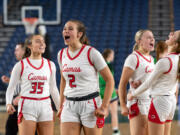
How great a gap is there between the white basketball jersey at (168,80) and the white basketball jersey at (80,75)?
624 millimetres

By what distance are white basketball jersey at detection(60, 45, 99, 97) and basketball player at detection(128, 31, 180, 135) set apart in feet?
1.84

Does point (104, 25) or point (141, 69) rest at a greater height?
point (104, 25)

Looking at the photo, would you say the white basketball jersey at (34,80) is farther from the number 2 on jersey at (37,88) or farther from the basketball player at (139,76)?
the basketball player at (139,76)

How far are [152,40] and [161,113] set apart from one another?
903 millimetres

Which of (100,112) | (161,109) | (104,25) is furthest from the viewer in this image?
(104,25)

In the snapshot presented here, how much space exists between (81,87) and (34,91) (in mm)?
883

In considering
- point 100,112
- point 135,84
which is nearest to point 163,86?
point 135,84

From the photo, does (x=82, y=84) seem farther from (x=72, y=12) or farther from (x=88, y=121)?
(x=72, y=12)

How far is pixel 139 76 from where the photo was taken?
12.5 ft

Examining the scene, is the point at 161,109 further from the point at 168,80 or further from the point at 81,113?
the point at 81,113

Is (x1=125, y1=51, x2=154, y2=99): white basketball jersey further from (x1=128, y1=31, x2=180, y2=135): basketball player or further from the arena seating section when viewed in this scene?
the arena seating section

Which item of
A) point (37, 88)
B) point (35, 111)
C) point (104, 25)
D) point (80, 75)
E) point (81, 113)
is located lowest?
point (35, 111)

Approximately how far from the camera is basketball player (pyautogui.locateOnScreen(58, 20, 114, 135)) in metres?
3.11

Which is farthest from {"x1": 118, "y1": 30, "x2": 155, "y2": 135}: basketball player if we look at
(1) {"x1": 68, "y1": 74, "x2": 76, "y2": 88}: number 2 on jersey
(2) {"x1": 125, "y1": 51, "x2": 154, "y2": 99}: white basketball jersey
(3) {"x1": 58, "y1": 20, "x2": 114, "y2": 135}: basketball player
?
(1) {"x1": 68, "y1": 74, "x2": 76, "y2": 88}: number 2 on jersey
